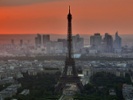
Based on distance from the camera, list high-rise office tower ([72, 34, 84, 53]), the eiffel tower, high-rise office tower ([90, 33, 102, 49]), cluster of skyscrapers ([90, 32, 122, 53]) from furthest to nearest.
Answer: high-rise office tower ([90, 33, 102, 49]), high-rise office tower ([72, 34, 84, 53]), cluster of skyscrapers ([90, 32, 122, 53]), the eiffel tower

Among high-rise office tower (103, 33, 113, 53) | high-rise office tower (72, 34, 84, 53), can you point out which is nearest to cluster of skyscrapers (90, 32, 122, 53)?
high-rise office tower (103, 33, 113, 53)

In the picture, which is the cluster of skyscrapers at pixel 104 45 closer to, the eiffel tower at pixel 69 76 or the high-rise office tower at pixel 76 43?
the high-rise office tower at pixel 76 43

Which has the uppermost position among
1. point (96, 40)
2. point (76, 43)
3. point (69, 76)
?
point (96, 40)

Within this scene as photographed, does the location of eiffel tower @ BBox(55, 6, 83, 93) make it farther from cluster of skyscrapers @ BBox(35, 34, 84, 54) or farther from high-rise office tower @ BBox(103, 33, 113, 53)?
high-rise office tower @ BBox(103, 33, 113, 53)

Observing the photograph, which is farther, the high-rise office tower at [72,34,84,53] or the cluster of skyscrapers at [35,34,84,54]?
the high-rise office tower at [72,34,84,53]

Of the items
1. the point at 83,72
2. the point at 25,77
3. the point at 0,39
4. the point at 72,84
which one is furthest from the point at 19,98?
the point at 0,39

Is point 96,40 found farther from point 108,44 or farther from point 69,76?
point 69,76

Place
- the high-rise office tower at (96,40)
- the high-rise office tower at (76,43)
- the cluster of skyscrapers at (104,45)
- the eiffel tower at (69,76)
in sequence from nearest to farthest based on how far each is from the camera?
the eiffel tower at (69,76)
the cluster of skyscrapers at (104,45)
the high-rise office tower at (76,43)
the high-rise office tower at (96,40)

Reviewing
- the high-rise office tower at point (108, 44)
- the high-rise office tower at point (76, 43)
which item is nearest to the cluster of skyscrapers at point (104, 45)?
the high-rise office tower at point (108, 44)

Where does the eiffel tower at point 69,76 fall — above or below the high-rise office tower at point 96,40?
below

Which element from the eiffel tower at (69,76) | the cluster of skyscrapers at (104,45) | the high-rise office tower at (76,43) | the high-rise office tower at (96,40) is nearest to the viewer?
the eiffel tower at (69,76)

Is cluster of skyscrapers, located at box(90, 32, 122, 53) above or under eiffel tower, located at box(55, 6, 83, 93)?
above

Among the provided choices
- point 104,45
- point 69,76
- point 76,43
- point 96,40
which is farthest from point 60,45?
point 69,76
